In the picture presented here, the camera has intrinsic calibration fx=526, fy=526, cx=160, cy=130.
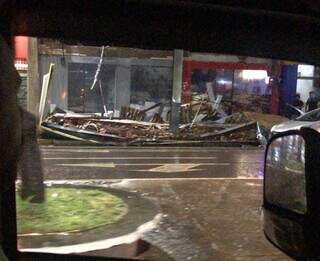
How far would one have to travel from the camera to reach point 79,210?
23.1 ft

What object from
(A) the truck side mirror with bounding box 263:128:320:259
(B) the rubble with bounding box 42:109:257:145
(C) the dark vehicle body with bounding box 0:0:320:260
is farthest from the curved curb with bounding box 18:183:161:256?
(B) the rubble with bounding box 42:109:257:145

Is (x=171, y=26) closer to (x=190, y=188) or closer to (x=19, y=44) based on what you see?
(x=19, y=44)

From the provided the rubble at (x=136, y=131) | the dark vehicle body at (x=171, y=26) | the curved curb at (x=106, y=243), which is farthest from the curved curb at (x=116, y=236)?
the rubble at (x=136, y=131)

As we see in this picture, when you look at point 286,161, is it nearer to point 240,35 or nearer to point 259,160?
point 240,35

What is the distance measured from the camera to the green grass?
6.12m

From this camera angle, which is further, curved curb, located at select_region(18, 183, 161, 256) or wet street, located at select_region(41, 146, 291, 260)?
wet street, located at select_region(41, 146, 291, 260)

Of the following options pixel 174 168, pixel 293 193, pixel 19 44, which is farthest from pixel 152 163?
pixel 293 193

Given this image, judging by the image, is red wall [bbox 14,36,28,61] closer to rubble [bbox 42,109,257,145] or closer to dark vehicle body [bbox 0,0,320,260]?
dark vehicle body [bbox 0,0,320,260]

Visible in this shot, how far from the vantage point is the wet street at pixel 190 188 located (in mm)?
5754

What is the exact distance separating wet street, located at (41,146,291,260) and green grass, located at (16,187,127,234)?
492 millimetres

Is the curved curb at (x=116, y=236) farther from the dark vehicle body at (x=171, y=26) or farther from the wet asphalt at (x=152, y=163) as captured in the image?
the dark vehicle body at (x=171, y=26)

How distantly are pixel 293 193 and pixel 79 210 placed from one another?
234 inches

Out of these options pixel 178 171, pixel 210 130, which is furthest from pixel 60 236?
pixel 210 130

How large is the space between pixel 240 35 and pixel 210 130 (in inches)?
629
